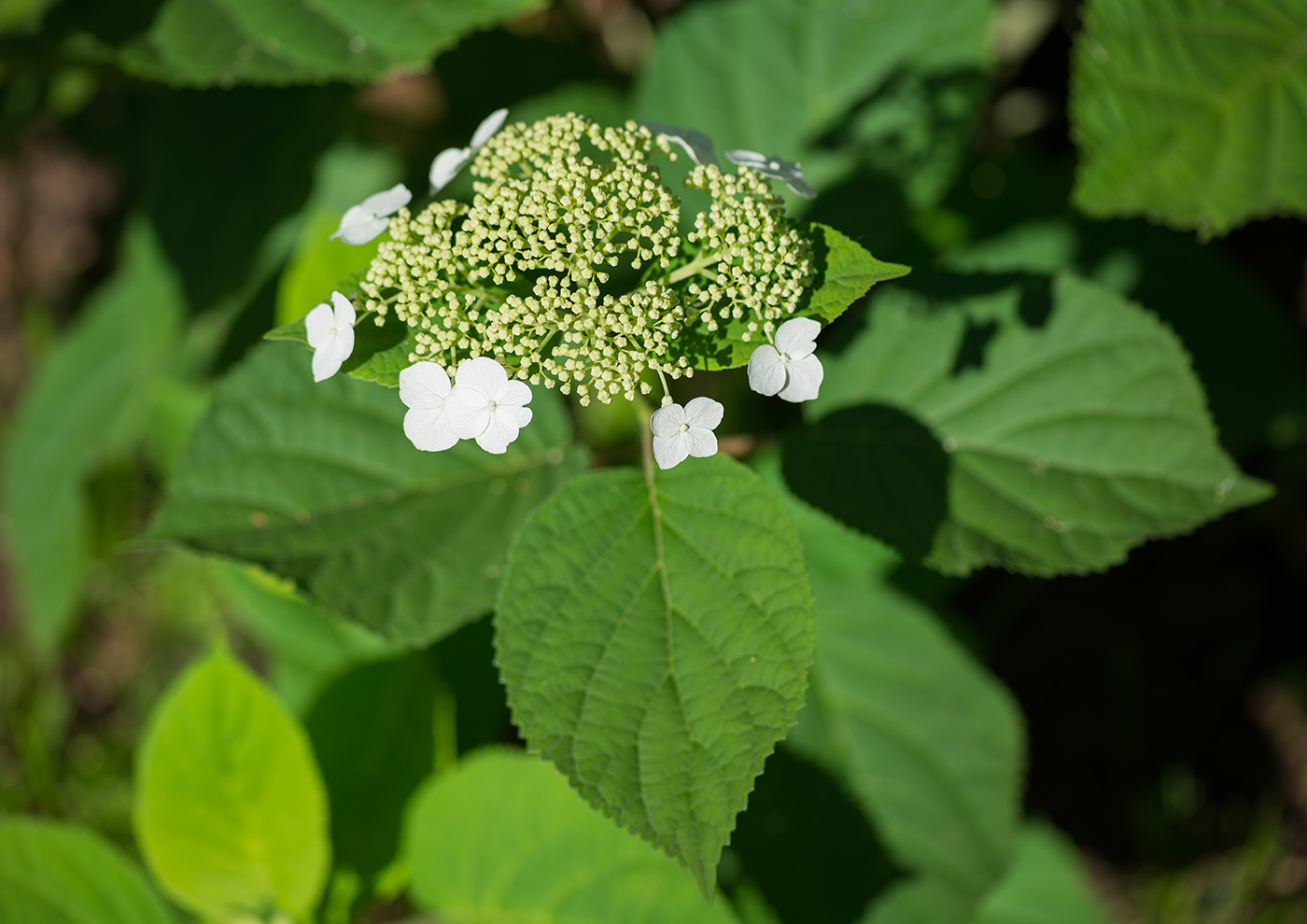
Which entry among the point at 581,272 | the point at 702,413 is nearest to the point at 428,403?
the point at 581,272

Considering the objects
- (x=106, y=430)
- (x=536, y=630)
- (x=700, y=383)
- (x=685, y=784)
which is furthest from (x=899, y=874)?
(x=106, y=430)

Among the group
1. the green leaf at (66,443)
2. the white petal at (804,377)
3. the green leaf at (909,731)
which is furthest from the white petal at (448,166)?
the green leaf at (66,443)

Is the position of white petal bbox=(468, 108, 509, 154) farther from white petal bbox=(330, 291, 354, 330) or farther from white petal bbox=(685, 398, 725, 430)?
white petal bbox=(685, 398, 725, 430)

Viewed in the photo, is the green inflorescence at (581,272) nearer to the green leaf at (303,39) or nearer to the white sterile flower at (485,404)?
the white sterile flower at (485,404)

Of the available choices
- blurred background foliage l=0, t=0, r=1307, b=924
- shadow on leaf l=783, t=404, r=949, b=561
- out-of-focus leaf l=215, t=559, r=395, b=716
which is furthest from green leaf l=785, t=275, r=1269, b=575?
out-of-focus leaf l=215, t=559, r=395, b=716

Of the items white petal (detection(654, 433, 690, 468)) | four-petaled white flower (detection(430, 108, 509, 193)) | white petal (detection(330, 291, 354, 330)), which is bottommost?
white petal (detection(654, 433, 690, 468))
